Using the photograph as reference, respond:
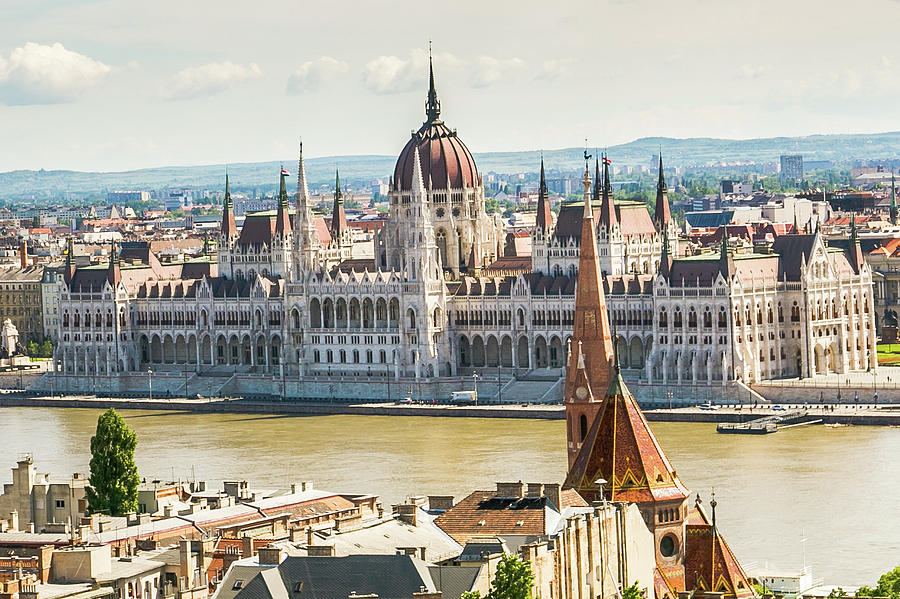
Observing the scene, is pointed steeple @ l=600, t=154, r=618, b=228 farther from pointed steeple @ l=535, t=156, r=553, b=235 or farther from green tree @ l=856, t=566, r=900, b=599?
green tree @ l=856, t=566, r=900, b=599

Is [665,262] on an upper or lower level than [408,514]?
upper

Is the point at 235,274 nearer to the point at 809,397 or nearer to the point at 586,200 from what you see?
the point at 809,397

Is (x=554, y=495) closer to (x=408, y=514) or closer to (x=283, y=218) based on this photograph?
(x=408, y=514)

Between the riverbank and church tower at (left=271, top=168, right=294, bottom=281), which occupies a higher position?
church tower at (left=271, top=168, right=294, bottom=281)

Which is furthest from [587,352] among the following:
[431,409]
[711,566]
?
[431,409]

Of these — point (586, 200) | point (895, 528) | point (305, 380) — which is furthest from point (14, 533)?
point (305, 380)

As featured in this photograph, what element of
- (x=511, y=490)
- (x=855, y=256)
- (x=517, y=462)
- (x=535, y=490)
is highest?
(x=855, y=256)

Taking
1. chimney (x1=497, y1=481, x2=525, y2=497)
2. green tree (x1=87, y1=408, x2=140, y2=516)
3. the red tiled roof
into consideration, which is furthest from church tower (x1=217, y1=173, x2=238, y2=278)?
the red tiled roof
